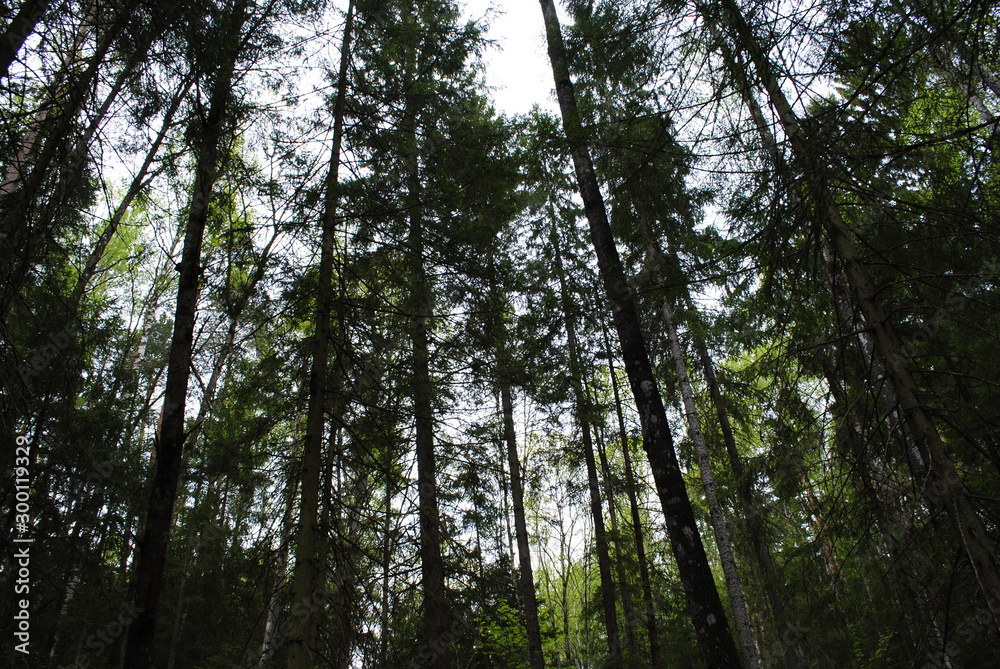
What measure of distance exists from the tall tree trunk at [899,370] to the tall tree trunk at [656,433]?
2255mm

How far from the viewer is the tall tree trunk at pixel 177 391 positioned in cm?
424

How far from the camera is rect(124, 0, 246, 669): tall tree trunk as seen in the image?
4.24 meters

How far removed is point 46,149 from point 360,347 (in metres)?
3.24

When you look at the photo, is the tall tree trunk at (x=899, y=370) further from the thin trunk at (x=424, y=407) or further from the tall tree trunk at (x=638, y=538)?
the tall tree trunk at (x=638, y=538)

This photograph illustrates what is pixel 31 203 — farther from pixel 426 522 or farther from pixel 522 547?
pixel 522 547

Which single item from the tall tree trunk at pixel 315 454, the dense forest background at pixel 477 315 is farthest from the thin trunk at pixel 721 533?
the tall tree trunk at pixel 315 454

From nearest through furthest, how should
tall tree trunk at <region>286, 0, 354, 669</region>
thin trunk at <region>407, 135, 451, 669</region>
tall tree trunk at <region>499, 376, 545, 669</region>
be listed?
tall tree trunk at <region>286, 0, 354, 669</region> < thin trunk at <region>407, 135, 451, 669</region> < tall tree trunk at <region>499, 376, 545, 669</region>

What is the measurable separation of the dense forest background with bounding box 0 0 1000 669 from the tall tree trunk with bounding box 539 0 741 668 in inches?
1.3

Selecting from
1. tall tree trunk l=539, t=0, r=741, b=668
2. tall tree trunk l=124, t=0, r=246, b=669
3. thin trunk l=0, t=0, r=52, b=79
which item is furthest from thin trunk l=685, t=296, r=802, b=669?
thin trunk l=0, t=0, r=52, b=79

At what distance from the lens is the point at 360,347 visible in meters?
5.89

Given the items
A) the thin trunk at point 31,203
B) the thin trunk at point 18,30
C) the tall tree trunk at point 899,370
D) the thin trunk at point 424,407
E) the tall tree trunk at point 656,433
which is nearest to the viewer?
the tall tree trunk at point 899,370

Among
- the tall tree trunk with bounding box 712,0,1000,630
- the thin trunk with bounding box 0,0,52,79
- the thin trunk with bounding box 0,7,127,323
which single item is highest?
the thin trunk with bounding box 0,0,52,79

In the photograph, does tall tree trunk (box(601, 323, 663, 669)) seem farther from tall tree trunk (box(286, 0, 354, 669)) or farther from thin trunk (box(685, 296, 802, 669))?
tall tree trunk (box(286, 0, 354, 669))

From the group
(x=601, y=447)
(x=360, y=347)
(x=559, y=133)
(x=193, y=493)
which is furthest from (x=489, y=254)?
(x=193, y=493)
